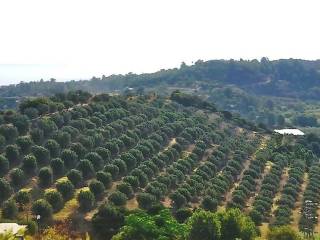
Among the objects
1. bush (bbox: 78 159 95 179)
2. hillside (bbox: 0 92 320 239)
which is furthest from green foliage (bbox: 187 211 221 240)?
bush (bbox: 78 159 95 179)

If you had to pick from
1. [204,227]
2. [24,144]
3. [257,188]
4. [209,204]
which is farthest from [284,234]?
[24,144]

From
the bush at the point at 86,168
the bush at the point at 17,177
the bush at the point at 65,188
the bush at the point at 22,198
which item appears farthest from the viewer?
the bush at the point at 86,168

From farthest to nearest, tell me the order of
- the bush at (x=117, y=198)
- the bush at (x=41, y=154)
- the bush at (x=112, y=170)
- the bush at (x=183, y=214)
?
the bush at (x=112, y=170) < the bush at (x=41, y=154) < the bush at (x=183, y=214) < the bush at (x=117, y=198)

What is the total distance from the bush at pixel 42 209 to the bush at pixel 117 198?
8.60 meters

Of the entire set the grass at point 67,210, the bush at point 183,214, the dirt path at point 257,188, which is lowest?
the dirt path at point 257,188

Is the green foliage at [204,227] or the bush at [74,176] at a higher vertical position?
the bush at [74,176]

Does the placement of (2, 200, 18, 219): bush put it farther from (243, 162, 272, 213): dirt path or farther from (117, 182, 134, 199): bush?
(243, 162, 272, 213): dirt path

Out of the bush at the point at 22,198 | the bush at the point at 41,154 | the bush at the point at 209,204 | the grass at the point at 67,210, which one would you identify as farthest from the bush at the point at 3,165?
the bush at the point at 209,204

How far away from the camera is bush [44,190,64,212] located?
5897cm

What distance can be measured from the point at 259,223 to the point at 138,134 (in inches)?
1158

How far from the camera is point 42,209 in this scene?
5594 centimetres

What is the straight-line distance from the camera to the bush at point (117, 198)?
62562mm

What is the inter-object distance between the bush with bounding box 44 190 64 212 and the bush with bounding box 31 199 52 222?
2.35 m

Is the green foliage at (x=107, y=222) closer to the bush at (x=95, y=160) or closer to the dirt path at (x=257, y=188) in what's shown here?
the bush at (x=95, y=160)
